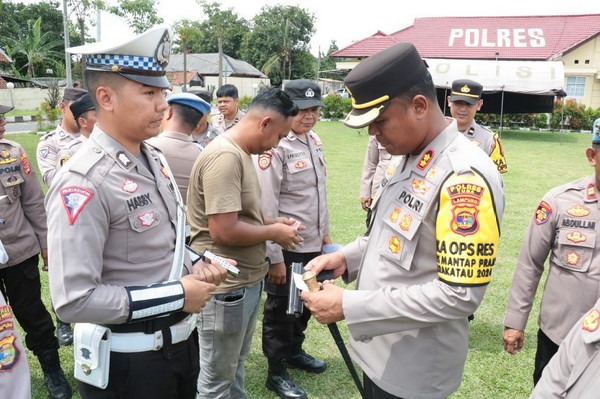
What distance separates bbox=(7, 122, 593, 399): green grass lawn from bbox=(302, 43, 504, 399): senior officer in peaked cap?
5.85 feet

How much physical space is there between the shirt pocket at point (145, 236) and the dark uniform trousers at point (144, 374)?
0.32 m

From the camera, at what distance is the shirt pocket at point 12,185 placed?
128 inches

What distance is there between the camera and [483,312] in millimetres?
4770

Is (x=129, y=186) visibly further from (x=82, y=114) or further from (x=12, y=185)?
(x=82, y=114)

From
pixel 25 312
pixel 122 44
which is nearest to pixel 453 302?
pixel 122 44

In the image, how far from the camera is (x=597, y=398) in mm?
1327

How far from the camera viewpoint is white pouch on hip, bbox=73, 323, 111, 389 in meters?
1.79

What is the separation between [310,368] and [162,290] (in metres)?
2.28

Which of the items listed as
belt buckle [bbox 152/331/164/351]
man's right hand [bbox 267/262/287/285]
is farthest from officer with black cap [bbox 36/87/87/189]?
belt buckle [bbox 152/331/164/351]

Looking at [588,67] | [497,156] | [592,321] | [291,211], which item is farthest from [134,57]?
[588,67]

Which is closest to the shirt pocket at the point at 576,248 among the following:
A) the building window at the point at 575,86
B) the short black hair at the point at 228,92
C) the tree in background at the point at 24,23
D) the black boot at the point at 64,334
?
the black boot at the point at 64,334

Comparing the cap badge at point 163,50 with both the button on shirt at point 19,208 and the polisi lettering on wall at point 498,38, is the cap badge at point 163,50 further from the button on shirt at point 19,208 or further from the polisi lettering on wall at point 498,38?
the polisi lettering on wall at point 498,38

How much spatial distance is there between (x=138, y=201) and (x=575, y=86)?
31929 mm

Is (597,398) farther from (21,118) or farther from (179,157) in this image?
(21,118)
